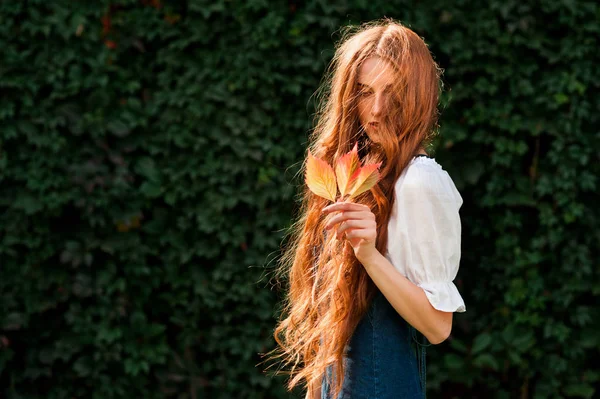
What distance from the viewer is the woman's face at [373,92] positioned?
1574 millimetres

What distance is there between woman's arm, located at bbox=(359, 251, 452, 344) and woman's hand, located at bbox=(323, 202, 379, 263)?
35 mm

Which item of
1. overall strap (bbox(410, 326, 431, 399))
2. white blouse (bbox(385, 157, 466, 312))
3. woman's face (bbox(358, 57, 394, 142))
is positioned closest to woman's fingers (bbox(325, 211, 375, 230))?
white blouse (bbox(385, 157, 466, 312))

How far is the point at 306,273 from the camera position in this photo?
1.86 meters

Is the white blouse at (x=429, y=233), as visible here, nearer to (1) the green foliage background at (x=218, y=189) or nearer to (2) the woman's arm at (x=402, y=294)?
(2) the woman's arm at (x=402, y=294)

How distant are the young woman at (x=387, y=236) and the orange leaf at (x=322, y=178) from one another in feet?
0.18

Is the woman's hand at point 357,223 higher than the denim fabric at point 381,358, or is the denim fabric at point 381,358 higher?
the woman's hand at point 357,223

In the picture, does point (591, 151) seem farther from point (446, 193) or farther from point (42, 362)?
point (42, 362)

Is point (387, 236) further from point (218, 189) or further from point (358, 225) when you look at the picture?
point (218, 189)

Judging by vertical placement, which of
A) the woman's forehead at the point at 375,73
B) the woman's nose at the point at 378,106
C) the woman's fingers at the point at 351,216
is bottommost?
the woman's fingers at the point at 351,216

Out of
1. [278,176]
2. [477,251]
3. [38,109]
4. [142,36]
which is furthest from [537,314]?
[38,109]

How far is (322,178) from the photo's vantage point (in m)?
1.50

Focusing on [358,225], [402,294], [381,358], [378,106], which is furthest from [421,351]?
[378,106]

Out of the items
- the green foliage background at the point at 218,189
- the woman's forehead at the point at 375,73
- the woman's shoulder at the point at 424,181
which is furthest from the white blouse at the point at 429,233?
the green foliage background at the point at 218,189

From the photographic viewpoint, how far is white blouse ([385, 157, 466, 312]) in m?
1.47
